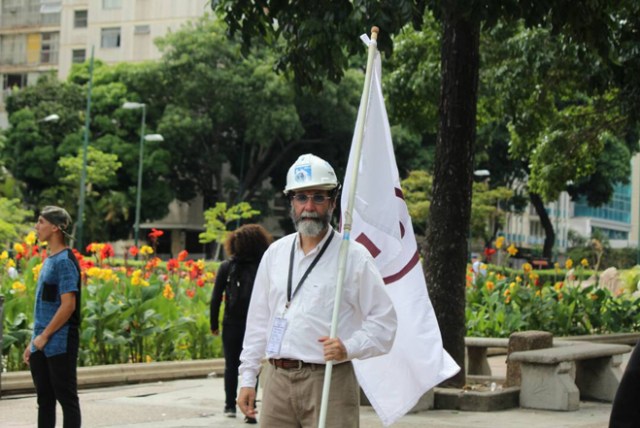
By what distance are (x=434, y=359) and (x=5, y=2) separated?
76.4 metres

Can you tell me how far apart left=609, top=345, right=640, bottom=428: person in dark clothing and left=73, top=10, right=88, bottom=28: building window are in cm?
7308

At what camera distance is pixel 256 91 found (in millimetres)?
55625

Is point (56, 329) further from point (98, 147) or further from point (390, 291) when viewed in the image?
point (98, 147)

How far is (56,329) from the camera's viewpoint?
745 centimetres

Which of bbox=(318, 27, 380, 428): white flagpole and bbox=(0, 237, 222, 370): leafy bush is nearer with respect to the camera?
bbox=(318, 27, 380, 428): white flagpole

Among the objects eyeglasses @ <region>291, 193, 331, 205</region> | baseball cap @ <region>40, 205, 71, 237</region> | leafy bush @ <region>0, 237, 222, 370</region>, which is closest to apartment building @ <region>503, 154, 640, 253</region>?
leafy bush @ <region>0, 237, 222, 370</region>

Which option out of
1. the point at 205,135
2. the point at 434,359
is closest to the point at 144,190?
the point at 205,135

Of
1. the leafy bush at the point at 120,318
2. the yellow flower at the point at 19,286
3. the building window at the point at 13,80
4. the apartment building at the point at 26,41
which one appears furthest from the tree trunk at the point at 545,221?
the yellow flower at the point at 19,286

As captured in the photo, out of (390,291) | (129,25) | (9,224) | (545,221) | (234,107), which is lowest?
(390,291)

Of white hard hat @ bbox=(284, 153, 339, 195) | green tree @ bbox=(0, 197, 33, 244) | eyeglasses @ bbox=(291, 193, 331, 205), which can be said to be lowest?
eyeglasses @ bbox=(291, 193, 331, 205)

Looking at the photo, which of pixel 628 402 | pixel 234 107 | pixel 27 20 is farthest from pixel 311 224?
pixel 27 20

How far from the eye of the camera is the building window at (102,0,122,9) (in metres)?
71.6

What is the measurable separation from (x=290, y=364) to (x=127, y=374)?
8.60 m

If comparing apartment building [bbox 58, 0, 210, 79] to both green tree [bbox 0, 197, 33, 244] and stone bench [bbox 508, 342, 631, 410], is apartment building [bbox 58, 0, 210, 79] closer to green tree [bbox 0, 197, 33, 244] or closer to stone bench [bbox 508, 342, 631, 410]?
green tree [bbox 0, 197, 33, 244]
